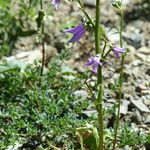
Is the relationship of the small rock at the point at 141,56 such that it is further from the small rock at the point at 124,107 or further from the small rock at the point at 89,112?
the small rock at the point at 89,112

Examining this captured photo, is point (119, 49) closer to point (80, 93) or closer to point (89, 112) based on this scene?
point (89, 112)

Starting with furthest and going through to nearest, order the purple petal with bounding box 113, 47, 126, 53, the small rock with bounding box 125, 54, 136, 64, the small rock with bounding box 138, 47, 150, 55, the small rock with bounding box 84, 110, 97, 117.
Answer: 1. the small rock with bounding box 138, 47, 150, 55
2. the small rock with bounding box 125, 54, 136, 64
3. the small rock with bounding box 84, 110, 97, 117
4. the purple petal with bounding box 113, 47, 126, 53

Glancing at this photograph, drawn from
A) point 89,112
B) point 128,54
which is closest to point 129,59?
point 128,54

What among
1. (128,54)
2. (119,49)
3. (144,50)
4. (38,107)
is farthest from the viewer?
(144,50)

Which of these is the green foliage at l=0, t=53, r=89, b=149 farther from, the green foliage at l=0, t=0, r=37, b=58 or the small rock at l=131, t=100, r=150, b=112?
the green foliage at l=0, t=0, r=37, b=58

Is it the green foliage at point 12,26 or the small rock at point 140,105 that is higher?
the green foliage at point 12,26

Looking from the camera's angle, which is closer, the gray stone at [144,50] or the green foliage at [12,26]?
the green foliage at [12,26]

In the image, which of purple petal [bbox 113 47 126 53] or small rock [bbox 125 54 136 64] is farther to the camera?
small rock [bbox 125 54 136 64]

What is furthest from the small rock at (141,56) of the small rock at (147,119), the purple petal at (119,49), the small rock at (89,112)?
the purple petal at (119,49)

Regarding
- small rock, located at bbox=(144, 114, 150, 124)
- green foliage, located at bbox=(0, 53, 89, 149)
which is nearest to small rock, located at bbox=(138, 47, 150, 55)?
green foliage, located at bbox=(0, 53, 89, 149)

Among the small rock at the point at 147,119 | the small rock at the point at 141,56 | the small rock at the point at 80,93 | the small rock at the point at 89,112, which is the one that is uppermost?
the small rock at the point at 141,56

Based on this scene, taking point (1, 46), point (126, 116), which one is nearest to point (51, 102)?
point (126, 116)
